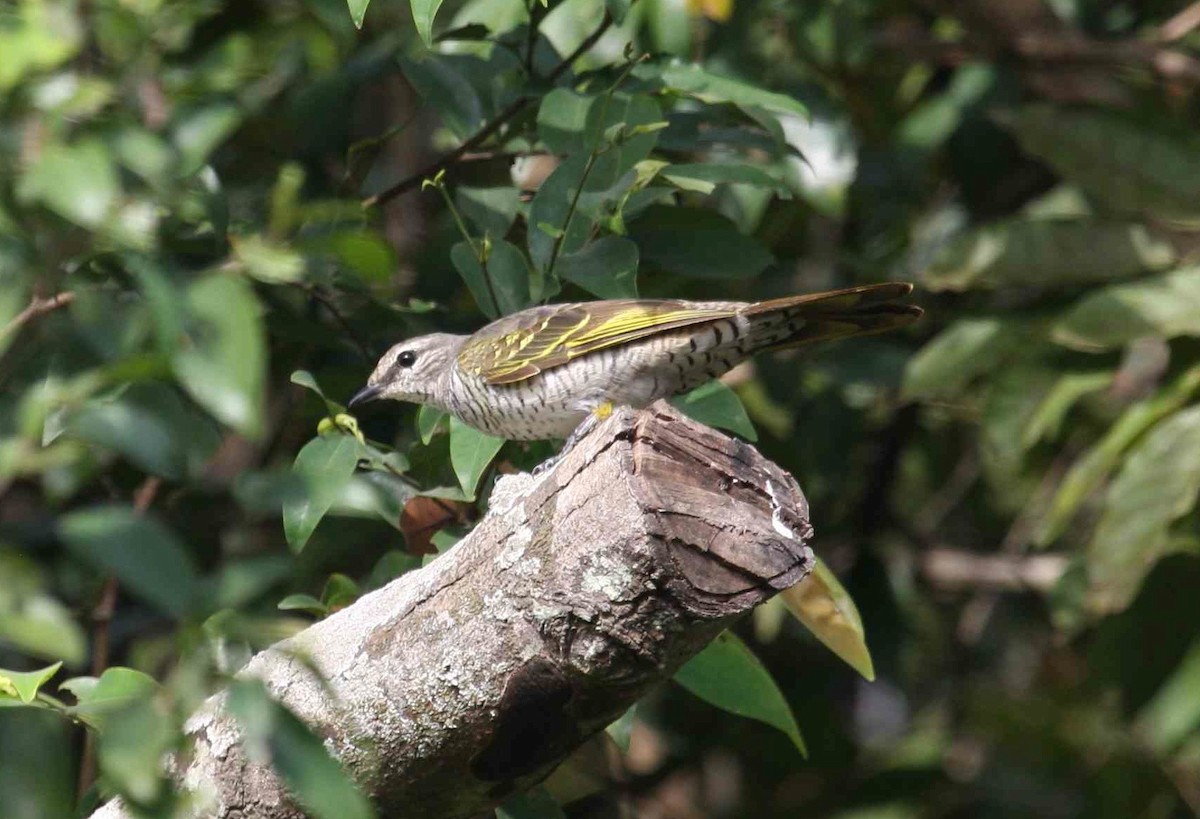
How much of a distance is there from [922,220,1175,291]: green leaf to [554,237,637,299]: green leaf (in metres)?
2.01

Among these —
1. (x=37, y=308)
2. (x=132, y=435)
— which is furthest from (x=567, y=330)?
(x=132, y=435)

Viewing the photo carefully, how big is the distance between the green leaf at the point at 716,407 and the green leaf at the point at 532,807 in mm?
938

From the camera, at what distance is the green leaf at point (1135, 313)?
4.75 meters

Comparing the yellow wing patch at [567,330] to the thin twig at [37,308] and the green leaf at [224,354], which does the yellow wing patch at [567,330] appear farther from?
the green leaf at [224,354]

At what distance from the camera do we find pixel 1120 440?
4.84 m

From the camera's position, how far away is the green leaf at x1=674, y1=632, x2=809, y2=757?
353cm

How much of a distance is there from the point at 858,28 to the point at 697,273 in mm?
2181

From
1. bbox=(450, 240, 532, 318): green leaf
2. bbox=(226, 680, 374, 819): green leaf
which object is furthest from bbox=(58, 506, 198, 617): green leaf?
bbox=(450, 240, 532, 318): green leaf

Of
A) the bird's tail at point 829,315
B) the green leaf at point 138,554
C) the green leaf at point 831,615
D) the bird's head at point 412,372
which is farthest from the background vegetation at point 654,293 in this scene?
the green leaf at point 831,615

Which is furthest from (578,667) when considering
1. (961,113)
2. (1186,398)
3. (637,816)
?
(961,113)

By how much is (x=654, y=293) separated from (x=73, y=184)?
254cm

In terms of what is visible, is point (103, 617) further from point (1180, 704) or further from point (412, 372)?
point (1180, 704)

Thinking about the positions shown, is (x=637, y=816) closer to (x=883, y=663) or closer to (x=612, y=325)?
(x=883, y=663)

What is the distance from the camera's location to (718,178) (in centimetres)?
379
